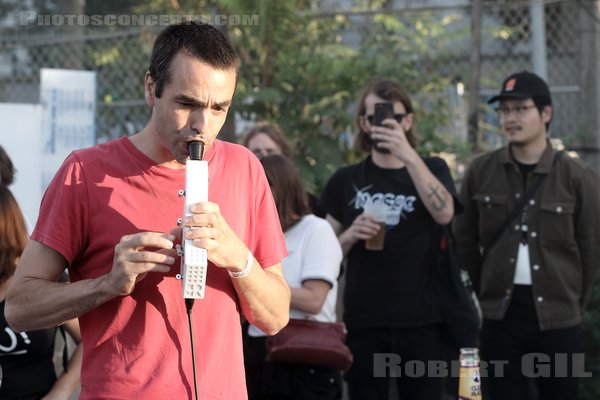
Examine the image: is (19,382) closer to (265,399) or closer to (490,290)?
(265,399)

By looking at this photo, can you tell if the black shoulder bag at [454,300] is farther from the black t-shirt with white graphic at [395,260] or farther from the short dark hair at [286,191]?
the short dark hair at [286,191]

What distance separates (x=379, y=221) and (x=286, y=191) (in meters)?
0.63

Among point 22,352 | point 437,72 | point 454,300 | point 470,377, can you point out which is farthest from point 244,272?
point 437,72

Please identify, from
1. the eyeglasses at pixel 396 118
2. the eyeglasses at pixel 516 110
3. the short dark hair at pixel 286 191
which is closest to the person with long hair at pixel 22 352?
the short dark hair at pixel 286 191

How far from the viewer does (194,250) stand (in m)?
2.52

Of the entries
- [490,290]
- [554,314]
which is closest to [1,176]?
[490,290]

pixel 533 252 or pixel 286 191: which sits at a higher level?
pixel 286 191

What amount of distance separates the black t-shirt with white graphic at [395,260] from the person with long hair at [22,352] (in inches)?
73.7

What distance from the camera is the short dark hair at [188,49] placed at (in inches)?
109

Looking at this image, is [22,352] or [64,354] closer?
[22,352]

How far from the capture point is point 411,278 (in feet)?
18.3

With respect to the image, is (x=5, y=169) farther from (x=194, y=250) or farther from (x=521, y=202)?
(x=194, y=250)

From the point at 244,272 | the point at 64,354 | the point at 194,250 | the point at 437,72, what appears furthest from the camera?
the point at 437,72

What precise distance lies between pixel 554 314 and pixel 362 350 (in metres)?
1.20
